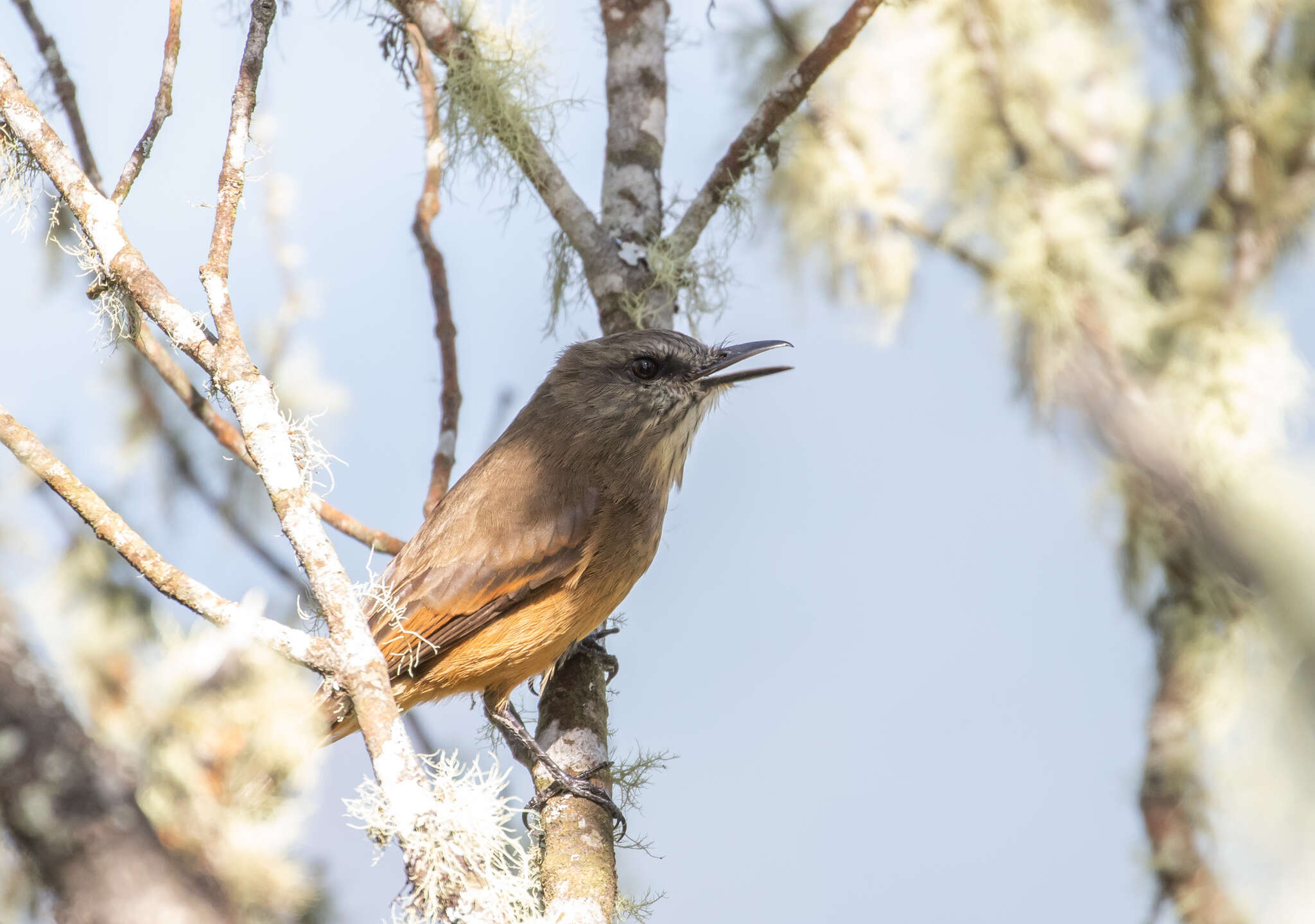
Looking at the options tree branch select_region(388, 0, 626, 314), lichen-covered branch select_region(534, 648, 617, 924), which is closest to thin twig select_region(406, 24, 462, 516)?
tree branch select_region(388, 0, 626, 314)

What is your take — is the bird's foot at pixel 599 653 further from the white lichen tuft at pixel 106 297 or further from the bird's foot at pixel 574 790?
the white lichen tuft at pixel 106 297

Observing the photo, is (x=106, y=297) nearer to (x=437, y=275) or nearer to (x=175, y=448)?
(x=437, y=275)

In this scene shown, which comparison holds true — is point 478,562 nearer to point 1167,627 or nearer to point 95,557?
point 95,557

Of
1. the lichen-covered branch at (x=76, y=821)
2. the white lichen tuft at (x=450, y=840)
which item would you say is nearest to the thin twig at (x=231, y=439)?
the white lichen tuft at (x=450, y=840)

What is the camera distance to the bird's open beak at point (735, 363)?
337 centimetres

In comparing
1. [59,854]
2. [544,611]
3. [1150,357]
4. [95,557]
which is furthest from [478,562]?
[1150,357]

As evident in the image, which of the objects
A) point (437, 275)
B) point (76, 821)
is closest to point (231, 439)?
point (437, 275)

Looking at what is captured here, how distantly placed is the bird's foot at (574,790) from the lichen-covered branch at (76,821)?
1.44m

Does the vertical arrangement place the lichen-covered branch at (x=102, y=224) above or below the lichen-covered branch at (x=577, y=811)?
above

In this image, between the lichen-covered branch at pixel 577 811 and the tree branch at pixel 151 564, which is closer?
the tree branch at pixel 151 564

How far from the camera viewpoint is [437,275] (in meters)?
3.81

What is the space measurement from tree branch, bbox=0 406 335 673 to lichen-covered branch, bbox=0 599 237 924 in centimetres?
51

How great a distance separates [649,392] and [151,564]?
1.85 metres

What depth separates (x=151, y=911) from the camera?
115 centimetres
